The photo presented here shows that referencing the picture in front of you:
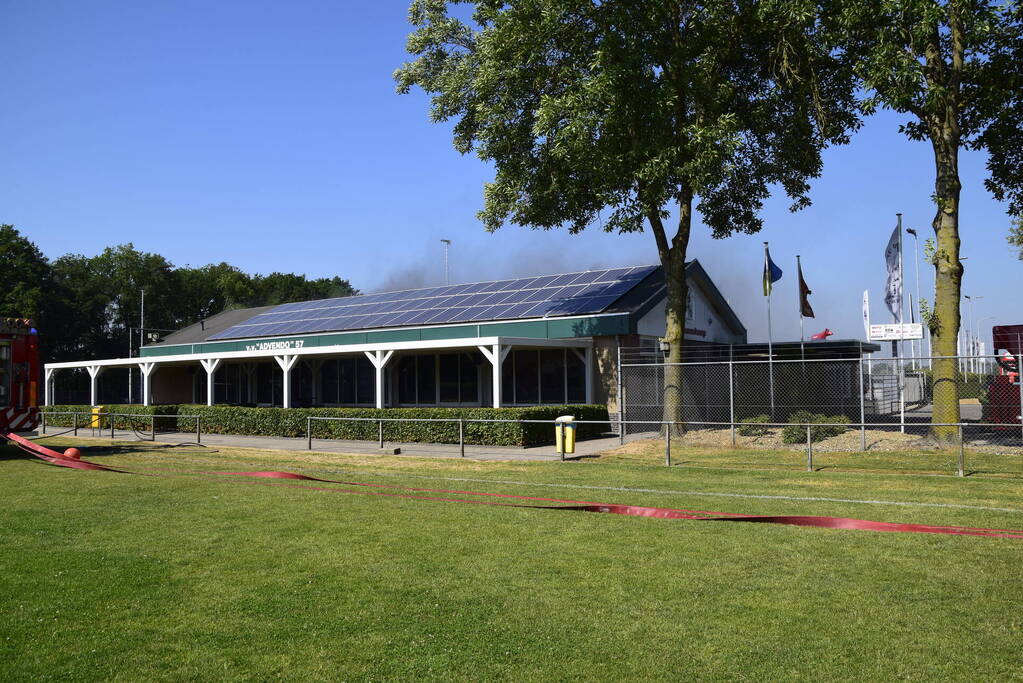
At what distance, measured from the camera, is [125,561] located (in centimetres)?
779

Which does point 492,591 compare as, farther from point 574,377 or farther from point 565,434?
point 574,377

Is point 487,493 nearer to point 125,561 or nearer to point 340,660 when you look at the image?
point 125,561

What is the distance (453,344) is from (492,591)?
2055cm

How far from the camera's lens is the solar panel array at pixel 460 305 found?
103 ft

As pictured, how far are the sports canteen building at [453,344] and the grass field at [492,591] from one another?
50.3ft

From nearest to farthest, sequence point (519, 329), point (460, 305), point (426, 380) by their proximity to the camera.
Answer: point (519, 329)
point (426, 380)
point (460, 305)

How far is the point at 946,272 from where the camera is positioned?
753 inches

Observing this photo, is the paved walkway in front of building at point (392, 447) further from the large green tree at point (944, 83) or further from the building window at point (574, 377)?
the large green tree at point (944, 83)

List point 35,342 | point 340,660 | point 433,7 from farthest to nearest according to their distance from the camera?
point 433,7
point 35,342
point 340,660

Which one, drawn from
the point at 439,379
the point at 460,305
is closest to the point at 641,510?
the point at 439,379

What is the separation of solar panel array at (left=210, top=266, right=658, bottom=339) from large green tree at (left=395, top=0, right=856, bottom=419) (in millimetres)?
6630

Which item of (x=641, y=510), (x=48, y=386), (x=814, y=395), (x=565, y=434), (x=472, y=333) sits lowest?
(x=641, y=510)

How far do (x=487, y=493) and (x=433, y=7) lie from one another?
17169 mm

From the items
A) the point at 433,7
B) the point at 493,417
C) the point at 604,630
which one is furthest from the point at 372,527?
the point at 433,7
